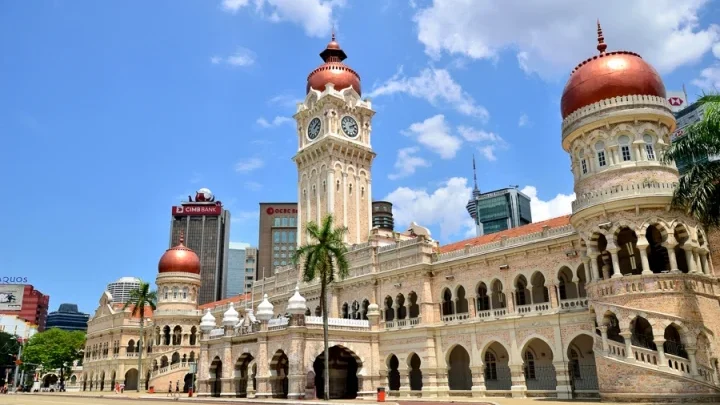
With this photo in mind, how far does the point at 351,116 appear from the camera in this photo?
5216 centimetres

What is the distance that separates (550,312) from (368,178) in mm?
24680

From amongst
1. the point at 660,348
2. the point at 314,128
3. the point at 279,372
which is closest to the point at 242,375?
the point at 279,372

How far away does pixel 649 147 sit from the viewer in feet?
92.2

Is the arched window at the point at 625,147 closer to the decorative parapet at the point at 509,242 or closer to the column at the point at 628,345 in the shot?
the decorative parapet at the point at 509,242

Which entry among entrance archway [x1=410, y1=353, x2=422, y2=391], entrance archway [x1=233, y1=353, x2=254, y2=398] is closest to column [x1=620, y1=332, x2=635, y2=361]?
entrance archway [x1=410, y1=353, x2=422, y2=391]

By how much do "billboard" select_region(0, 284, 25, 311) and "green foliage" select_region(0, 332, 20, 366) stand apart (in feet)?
162

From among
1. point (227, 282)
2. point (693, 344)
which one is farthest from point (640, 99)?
point (227, 282)

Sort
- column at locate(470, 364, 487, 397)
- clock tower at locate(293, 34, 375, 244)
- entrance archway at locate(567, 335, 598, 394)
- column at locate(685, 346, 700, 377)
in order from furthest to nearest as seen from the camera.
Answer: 1. clock tower at locate(293, 34, 375, 244)
2. column at locate(470, 364, 487, 397)
3. entrance archway at locate(567, 335, 598, 394)
4. column at locate(685, 346, 700, 377)

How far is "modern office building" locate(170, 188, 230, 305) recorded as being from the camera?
5709 inches

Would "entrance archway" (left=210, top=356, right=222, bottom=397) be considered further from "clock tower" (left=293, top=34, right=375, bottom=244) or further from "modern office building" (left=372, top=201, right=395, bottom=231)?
"modern office building" (left=372, top=201, right=395, bottom=231)

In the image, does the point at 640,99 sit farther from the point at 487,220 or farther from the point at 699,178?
the point at 487,220

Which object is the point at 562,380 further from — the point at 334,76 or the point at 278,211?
the point at 278,211

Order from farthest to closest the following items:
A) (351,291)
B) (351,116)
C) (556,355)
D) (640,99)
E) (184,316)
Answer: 1. (184,316)
2. (351,116)
3. (351,291)
4. (556,355)
5. (640,99)

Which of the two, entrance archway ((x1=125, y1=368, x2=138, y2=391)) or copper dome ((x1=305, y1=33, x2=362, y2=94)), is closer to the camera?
copper dome ((x1=305, y1=33, x2=362, y2=94))
